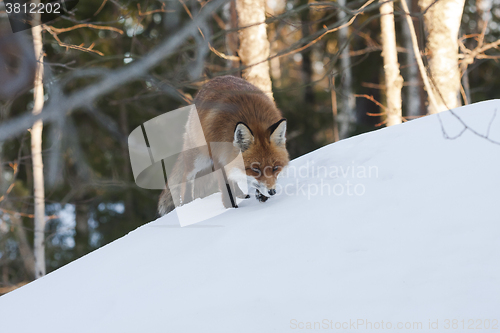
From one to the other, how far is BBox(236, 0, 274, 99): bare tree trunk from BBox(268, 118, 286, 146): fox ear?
1929 mm

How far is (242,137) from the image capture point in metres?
4.34

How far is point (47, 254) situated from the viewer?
1289cm

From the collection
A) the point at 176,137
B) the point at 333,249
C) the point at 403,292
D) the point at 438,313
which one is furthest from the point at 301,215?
the point at 176,137

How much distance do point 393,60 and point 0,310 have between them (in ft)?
29.8

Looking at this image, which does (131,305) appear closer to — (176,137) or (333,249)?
(333,249)

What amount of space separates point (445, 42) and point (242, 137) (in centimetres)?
460

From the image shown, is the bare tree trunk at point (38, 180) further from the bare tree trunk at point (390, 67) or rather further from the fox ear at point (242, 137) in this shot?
the bare tree trunk at point (390, 67)

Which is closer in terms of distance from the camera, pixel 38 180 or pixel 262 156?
pixel 262 156

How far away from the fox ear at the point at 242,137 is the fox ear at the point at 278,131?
0.27 m

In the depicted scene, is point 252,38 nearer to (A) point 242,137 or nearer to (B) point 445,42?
(A) point 242,137

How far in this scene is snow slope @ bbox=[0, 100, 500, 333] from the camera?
2.36 meters

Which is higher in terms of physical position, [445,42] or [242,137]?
[445,42]

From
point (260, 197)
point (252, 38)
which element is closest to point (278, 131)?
point (260, 197)

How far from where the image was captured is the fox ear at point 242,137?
4184 mm
